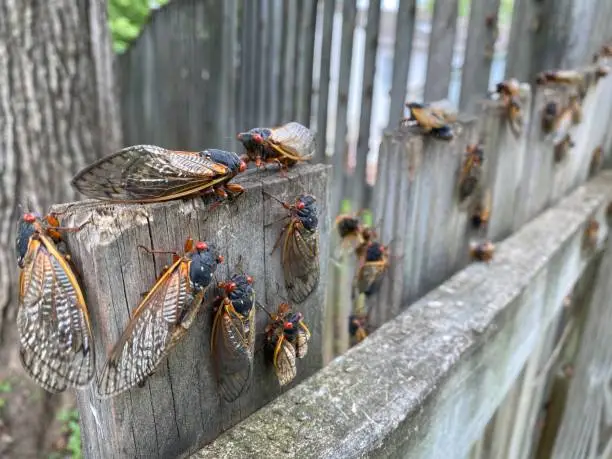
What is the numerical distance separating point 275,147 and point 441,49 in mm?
1393

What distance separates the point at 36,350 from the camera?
659 millimetres

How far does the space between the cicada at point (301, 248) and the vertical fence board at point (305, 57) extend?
1.83 m

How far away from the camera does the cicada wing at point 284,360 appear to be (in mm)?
878

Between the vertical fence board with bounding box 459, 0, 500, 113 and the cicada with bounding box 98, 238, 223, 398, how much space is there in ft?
5.06

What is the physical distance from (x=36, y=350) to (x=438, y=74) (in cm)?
186

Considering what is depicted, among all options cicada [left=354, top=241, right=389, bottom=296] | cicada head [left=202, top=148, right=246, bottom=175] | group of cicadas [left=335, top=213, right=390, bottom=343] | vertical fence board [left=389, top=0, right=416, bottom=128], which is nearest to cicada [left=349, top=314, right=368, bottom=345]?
group of cicadas [left=335, top=213, right=390, bottom=343]

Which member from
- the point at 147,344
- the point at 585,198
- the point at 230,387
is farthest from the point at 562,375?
the point at 147,344

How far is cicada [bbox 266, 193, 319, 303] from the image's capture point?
0.84 m

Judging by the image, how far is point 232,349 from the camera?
2.53 ft

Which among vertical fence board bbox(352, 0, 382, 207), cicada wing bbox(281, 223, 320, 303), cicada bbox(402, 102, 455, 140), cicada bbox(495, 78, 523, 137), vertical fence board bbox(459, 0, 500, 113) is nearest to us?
cicada wing bbox(281, 223, 320, 303)

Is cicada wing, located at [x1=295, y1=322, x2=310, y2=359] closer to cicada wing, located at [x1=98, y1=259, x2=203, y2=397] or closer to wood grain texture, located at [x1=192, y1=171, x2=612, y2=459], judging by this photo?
wood grain texture, located at [x1=192, y1=171, x2=612, y2=459]

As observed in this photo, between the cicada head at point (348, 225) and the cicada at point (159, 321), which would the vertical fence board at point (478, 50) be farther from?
the cicada at point (159, 321)

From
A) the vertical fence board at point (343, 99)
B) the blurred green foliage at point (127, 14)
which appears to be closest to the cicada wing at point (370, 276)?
the vertical fence board at point (343, 99)

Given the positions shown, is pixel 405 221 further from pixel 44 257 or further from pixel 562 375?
pixel 562 375
